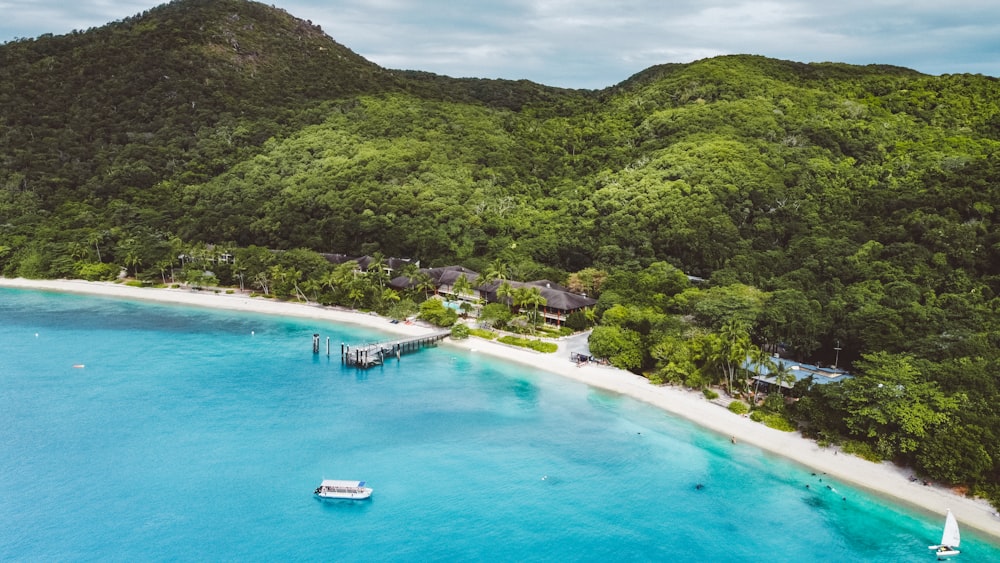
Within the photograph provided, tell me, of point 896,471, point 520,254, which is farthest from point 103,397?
point 896,471

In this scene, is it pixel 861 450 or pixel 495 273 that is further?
pixel 495 273

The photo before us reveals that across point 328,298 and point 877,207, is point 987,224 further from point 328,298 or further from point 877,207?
point 328,298

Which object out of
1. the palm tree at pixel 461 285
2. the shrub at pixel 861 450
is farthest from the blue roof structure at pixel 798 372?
the palm tree at pixel 461 285

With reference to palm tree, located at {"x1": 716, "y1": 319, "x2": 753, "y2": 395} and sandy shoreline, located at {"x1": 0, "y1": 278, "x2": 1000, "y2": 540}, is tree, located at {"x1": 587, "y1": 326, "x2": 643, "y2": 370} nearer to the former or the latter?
sandy shoreline, located at {"x1": 0, "y1": 278, "x2": 1000, "y2": 540}

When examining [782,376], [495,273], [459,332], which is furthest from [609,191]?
[782,376]

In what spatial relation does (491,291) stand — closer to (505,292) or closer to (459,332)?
(505,292)

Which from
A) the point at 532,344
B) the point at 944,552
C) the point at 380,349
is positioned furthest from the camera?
the point at 380,349
